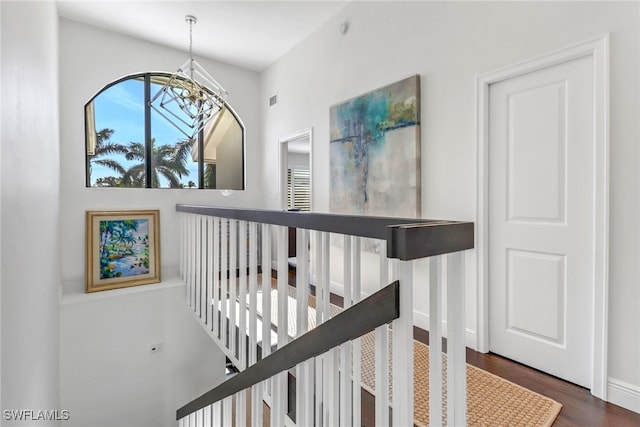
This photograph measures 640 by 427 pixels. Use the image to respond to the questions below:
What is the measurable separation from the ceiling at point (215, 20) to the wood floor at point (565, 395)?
346cm

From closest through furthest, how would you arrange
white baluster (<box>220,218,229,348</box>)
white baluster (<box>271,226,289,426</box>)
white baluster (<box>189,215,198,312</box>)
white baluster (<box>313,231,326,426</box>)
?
1. white baluster (<box>313,231,326,426</box>)
2. white baluster (<box>271,226,289,426</box>)
3. white baluster (<box>220,218,229,348</box>)
4. white baluster (<box>189,215,198,312</box>)

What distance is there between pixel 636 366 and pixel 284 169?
3.82 m

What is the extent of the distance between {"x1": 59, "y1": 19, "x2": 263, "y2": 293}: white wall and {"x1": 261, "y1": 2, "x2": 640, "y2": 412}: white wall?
1.83m

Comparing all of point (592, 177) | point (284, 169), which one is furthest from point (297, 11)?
point (592, 177)

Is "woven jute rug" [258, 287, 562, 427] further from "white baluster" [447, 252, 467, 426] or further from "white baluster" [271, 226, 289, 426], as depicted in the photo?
"white baluster" [447, 252, 467, 426]

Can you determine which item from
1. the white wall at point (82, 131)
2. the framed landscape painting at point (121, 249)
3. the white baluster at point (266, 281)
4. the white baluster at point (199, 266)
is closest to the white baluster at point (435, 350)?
the white baluster at point (266, 281)

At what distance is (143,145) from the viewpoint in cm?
403

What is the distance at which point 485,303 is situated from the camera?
7.29 feet

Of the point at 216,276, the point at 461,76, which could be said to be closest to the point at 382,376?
the point at 216,276

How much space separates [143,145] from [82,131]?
632 mm

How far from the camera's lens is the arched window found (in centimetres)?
375

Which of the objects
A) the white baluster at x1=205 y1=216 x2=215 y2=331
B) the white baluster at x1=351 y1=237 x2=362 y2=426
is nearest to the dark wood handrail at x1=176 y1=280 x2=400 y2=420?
the white baluster at x1=351 y1=237 x2=362 y2=426

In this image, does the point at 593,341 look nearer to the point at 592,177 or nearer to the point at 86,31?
the point at 592,177

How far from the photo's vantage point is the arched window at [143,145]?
12.3 feet
